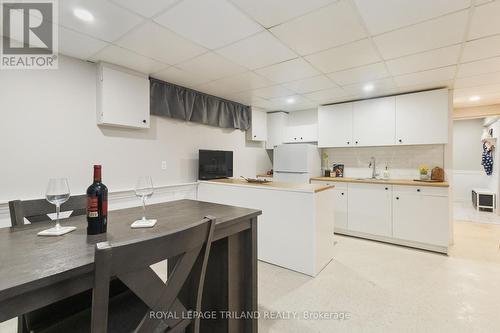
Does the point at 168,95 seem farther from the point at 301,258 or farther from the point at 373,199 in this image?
the point at 373,199

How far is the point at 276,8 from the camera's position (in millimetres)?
1750

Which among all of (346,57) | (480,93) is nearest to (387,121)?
(480,93)

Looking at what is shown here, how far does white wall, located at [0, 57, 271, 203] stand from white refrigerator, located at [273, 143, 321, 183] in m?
2.05

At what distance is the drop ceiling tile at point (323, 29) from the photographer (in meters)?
1.79

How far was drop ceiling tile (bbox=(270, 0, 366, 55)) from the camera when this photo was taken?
1.79 m

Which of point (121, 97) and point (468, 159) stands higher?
point (121, 97)

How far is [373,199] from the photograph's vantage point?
3.67m

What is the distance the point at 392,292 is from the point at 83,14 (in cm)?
353

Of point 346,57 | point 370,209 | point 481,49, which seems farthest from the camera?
point 370,209

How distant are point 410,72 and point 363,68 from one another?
631mm

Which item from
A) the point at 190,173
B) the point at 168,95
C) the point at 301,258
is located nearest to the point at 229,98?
the point at 168,95

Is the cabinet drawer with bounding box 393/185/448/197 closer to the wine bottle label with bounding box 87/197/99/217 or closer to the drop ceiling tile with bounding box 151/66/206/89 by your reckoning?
the drop ceiling tile with bounding box 151/66/206/89

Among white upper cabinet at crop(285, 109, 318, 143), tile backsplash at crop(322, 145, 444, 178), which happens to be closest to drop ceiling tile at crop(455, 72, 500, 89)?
tile backsplash at crop(322, 145, 444, 178)

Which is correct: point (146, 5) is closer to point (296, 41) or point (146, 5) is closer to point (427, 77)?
point (296, 41)
